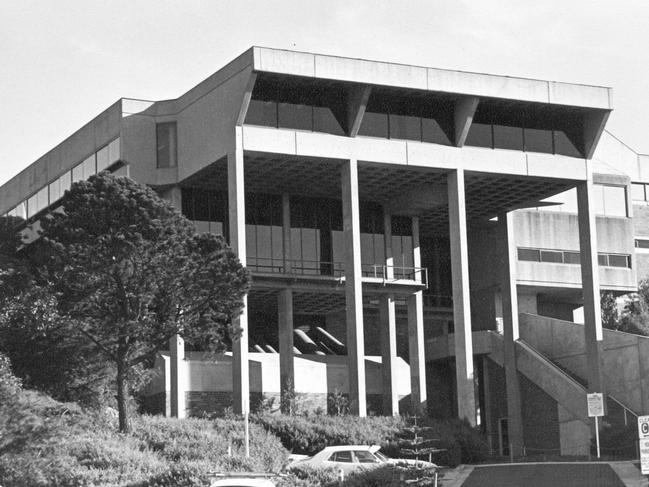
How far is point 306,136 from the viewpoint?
52.2m

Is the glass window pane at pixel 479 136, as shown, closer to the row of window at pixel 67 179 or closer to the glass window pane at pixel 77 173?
the row of window at pixel 67 179

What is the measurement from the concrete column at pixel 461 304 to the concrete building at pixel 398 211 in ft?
0.26

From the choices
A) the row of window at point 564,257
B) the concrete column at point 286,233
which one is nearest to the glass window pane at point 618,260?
the row of window at point 564,257

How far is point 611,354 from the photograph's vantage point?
2298 inches

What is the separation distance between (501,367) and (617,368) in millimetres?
7567

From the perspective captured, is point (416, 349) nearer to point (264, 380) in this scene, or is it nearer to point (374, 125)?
point (264, 380)

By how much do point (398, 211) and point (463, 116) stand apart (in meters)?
7.70

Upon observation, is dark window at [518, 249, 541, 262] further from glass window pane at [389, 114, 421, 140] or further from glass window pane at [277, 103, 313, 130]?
glass window pane at [277, 103, 313, 130]

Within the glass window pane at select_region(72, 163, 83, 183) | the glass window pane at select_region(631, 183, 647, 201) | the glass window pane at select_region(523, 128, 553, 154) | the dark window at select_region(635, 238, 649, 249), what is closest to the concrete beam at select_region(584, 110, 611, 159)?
the glass window pane at select_region(523, 128, 553, 154)

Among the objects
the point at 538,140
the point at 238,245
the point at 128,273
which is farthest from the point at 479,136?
the point at 128,273

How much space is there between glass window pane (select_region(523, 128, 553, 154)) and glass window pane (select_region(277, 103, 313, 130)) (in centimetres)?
1038

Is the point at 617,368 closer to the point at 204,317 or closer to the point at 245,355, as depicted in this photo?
the point at 245,355

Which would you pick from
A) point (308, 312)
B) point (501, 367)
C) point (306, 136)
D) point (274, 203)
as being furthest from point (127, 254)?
point (501, 367)

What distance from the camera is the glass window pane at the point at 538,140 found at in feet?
189
